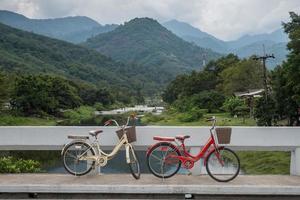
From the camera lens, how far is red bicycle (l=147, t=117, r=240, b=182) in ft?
23.4

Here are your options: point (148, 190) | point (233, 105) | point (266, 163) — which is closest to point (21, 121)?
point (233, 105)

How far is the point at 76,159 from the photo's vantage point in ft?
23.8

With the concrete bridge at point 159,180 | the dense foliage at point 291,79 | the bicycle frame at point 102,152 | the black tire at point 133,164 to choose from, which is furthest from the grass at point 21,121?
the black tire at point 133,164

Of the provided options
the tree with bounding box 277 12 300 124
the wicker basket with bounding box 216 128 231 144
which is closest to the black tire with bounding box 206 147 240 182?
the wicker basket with bounding box 216 128 231 144

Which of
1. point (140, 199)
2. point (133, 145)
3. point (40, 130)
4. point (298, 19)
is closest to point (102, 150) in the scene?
point (133, 145)

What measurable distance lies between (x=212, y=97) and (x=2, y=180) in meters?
73.0

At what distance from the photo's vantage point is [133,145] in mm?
7578

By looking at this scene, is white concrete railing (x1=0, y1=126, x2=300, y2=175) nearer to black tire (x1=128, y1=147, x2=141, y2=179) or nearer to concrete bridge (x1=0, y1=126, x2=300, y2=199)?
concrete bridge (x1=0, y1=126, x2=300, y2=199)

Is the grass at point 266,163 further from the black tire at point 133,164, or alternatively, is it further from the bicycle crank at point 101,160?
the bicycle crank at point 101,160

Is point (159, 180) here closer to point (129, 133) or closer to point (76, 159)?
point (129, 133)

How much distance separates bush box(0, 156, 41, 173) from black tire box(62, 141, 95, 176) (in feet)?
3.80

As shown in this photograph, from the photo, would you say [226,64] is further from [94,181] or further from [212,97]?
[94,181]

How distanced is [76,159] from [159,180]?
1.39m

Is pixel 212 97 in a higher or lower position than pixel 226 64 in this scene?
lower
